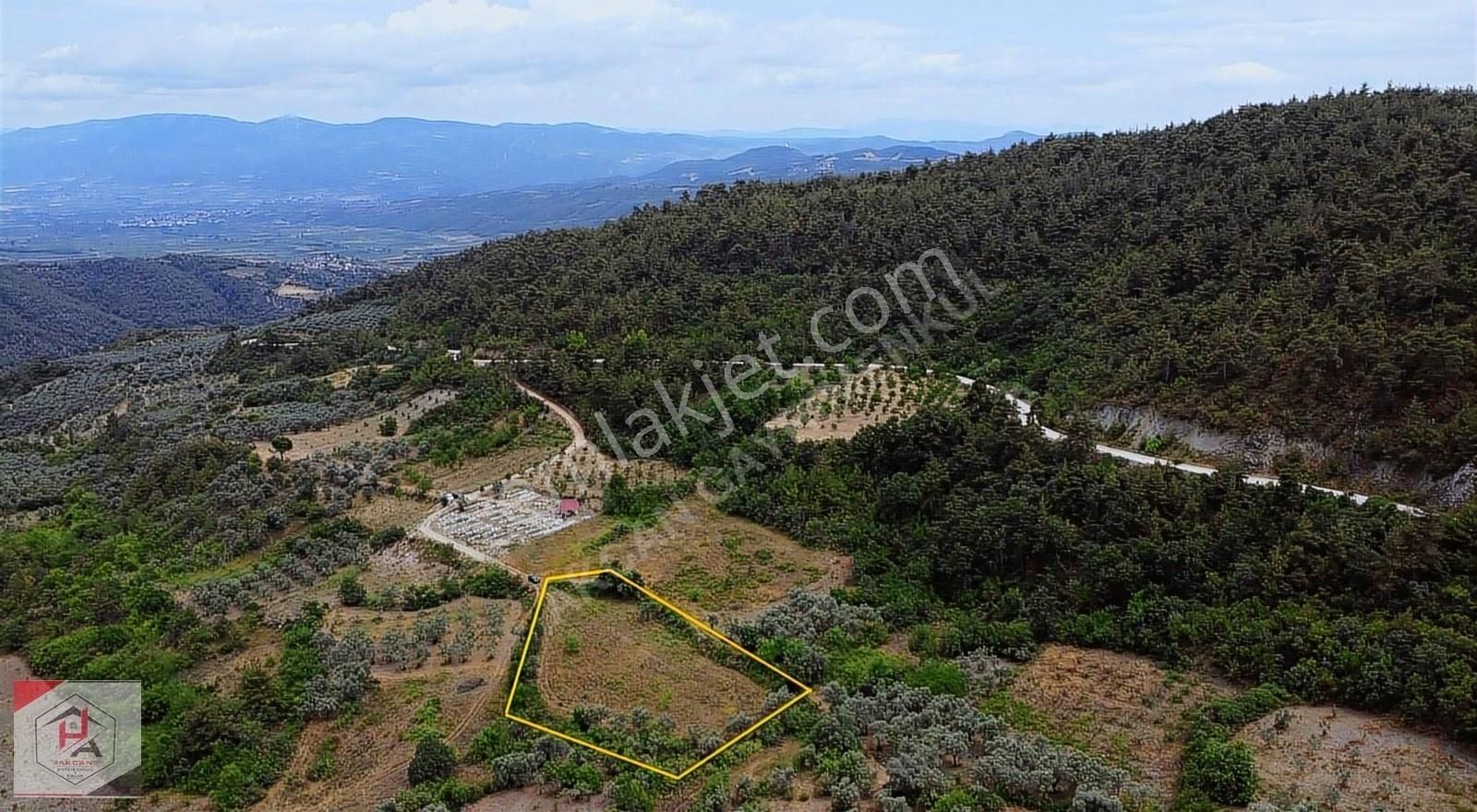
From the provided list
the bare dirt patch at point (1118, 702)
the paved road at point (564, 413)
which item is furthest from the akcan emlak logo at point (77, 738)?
the bare dirt patch at point (1118, 702)

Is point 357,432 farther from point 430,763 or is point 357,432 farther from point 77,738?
point 430,763

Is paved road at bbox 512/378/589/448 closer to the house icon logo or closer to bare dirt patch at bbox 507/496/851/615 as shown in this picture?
bare dirt patch at bbox 507/496/851/615

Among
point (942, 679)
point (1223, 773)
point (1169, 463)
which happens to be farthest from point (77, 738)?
point (1169, 463)

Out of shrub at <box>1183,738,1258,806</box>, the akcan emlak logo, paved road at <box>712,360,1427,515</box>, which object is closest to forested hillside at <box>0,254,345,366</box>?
the akcan emlak logo

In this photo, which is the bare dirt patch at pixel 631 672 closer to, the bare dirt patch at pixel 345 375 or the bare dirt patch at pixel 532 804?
the bare dirt patch at pixel 532 804

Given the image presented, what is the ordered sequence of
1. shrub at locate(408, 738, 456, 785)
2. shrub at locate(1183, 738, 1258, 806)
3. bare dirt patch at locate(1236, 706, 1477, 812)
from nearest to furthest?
bare dirt patch at locate(1236, 706, 1477, 812)
shrub at locate(1183, 738, 1258, 806)
shrub at locate(408, 738, 456, 785)

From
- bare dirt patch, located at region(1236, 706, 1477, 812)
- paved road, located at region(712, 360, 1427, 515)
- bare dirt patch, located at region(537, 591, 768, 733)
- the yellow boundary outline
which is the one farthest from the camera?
paved road, located at region(712, 360, 1427, 515)

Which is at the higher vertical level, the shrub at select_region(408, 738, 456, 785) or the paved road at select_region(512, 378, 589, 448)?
the paved road at select_region(512, 378, 589, 448)
